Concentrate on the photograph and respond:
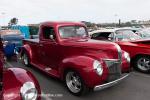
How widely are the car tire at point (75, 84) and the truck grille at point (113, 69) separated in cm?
66

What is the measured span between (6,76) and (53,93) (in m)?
2.41

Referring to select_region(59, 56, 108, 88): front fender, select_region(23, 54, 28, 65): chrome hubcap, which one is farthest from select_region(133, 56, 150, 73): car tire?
select_region(23, 54, 28, 65): chrome hubcap

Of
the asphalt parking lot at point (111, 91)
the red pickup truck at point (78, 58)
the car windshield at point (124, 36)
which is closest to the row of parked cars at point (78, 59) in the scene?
the red pickup truck at point (78, 58)

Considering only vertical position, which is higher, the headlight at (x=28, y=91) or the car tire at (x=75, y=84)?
the headlight at (x=28, y=91)

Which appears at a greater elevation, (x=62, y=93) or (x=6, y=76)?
(x=6, y=76)

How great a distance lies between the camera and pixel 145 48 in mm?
7305

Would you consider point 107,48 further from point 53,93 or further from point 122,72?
point 53,93

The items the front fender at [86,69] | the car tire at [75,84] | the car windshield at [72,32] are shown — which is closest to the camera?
the front fender at [86,69]

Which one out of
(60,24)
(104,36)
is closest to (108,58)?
(60,24)

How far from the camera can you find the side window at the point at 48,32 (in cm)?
629

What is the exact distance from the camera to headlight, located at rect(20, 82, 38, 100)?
9.27 ft

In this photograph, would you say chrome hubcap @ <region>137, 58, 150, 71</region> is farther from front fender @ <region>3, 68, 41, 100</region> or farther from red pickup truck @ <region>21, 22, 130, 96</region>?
front fender @ <region>3, 68, 41, 100</region>

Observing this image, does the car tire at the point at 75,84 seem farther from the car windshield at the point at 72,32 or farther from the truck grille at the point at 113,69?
the car windshield at the point at 72,32

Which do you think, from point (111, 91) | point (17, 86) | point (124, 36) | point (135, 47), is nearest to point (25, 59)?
point (124, 36)
